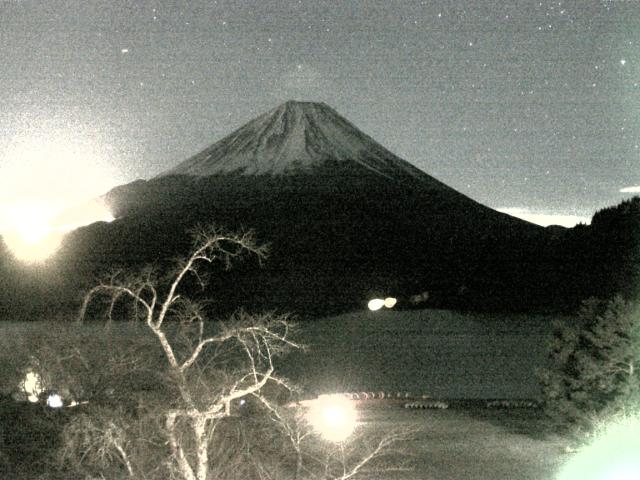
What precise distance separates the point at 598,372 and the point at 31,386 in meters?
12.1

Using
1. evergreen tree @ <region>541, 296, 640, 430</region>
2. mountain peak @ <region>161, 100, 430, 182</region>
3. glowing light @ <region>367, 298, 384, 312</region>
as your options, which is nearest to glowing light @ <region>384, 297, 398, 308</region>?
glowing light @ <region>367, 298, 384, 312</region>

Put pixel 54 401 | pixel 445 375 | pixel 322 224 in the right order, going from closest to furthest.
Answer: pixel 54 401 < pixel 445 375 < pixel 322 224

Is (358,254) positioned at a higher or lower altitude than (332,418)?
higher

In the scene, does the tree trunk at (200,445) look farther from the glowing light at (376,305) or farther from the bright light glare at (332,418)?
the glowing light at (376,305)

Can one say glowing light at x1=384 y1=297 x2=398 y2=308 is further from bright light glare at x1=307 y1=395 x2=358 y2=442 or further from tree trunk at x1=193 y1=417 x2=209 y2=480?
tree trunk at x1=193 y1=417 x2=209 y2=480

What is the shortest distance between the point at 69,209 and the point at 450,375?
9382 centimetres

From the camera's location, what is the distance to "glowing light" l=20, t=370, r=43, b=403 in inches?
719

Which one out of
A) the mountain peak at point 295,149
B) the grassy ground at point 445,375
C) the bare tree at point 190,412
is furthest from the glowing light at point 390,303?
the mountain peak at point 295,149

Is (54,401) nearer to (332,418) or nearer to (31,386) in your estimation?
(31,386)

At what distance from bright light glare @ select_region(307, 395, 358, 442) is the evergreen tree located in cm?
403

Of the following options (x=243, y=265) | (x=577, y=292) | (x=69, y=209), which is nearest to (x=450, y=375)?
(x=577, y=292)

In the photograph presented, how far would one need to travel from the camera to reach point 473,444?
A: 1730cm

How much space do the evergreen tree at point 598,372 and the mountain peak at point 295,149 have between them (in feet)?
286

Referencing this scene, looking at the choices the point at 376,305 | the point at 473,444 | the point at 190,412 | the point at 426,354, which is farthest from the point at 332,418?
the point at 376,305
